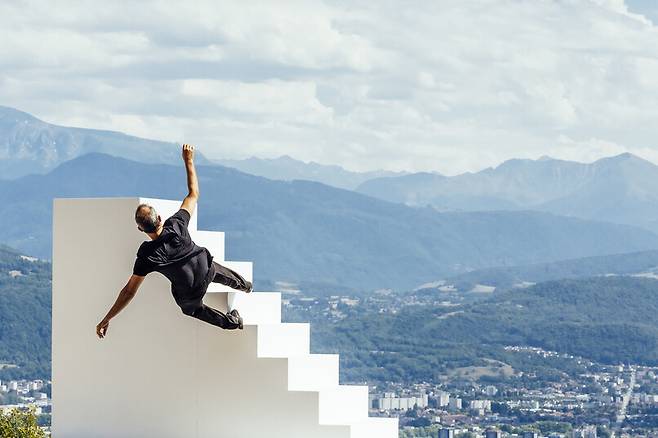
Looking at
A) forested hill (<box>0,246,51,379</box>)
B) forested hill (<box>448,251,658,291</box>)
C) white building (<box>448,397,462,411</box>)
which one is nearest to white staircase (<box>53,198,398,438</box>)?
forested hill (<box>0,246,51,379</box>)

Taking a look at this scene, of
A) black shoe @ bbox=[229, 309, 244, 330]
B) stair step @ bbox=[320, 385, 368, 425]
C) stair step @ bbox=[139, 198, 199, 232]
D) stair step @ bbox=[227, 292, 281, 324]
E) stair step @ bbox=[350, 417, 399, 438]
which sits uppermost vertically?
stair step @ bbox=[139, 198, 199, 232]

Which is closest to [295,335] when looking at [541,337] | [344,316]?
[541,337]

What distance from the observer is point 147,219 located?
20.1 ft

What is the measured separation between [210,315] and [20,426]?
5.44 ft

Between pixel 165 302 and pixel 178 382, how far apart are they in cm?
40

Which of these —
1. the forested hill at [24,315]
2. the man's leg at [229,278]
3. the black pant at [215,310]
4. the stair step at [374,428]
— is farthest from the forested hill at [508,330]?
the black pant at [215,310]

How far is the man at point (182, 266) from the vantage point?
20.2ft

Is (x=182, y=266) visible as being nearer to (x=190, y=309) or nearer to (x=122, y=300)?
(x=190, y=309)

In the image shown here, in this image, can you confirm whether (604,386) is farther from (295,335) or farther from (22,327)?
(295,335)

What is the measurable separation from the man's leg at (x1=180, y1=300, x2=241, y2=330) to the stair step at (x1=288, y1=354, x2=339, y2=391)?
33 cm

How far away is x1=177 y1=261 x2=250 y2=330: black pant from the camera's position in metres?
6.37

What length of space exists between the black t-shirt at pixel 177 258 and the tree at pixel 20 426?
1.56 meters

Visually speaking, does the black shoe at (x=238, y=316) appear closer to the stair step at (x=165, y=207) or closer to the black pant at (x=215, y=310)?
the black pant at (x=215, y=310)

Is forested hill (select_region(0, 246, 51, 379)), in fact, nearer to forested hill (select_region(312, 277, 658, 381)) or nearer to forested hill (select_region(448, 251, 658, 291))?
forested hill (select_region(312, 277, 658, 381))
